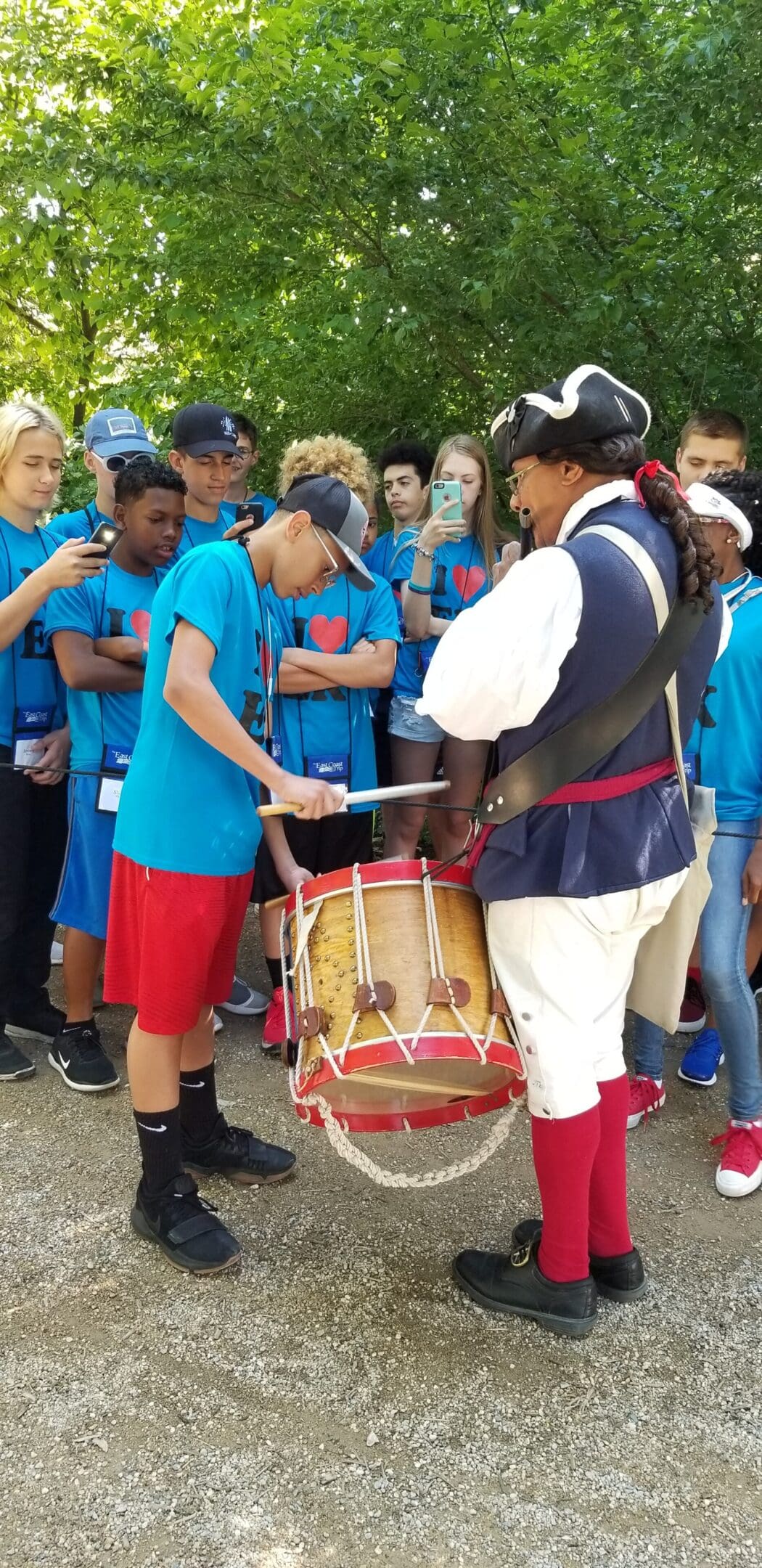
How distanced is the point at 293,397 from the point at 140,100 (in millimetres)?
1501

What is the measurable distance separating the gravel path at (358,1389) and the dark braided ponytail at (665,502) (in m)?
1.81

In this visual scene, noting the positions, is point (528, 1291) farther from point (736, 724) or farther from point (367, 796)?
point (736, 724)

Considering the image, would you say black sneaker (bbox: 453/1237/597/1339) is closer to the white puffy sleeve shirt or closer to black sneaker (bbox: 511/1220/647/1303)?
black sneaker (bbox: 511/1220/647/1303)

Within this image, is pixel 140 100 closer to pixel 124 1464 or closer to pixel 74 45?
pixel 74 45

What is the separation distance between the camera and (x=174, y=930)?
9.09 feet

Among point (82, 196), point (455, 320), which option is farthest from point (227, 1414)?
point (82, 196)

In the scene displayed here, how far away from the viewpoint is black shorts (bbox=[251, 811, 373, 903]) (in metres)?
4.21

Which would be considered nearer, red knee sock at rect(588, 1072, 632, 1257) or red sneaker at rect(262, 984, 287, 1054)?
red knee sock at rect(588, 1072, 632, 1257)

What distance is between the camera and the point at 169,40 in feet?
16.9

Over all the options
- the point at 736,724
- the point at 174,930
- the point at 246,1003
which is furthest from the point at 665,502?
the point at 246,1003

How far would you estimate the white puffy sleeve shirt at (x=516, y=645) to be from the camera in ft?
7.11

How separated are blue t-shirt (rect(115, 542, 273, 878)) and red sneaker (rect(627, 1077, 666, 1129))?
5.87 ft

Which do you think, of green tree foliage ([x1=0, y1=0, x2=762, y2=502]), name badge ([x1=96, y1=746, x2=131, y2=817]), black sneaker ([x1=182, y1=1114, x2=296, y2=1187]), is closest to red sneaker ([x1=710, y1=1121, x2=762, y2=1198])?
black sneaker ([x1=182, y1=1114, x2=296, y2=1187])

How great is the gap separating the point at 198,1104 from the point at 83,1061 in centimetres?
87
